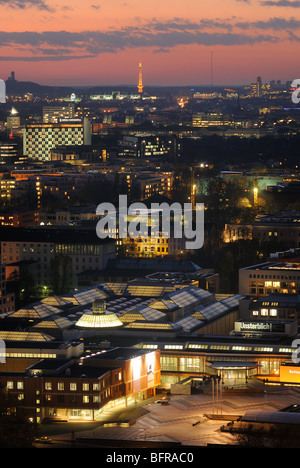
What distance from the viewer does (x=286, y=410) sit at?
17.4m

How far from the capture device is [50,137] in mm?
62031

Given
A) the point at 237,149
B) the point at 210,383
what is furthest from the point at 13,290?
the point at 237,149

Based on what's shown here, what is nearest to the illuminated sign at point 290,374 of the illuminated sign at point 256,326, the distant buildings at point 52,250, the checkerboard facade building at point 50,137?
the illuminated sign at point 256,326

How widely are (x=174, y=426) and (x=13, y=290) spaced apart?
1092cm

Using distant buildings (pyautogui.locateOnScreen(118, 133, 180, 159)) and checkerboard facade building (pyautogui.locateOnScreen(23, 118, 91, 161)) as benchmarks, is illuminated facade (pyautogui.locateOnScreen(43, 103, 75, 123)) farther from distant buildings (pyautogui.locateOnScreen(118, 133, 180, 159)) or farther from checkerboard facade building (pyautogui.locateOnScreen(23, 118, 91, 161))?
distant buildings (pyautogui.locateOnScreen(118, 133, 180, 159))

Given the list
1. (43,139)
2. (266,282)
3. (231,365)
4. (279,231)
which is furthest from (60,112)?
(231,365)

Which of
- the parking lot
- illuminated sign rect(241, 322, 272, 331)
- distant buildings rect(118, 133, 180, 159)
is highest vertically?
distant buildings rect(118, 133, 180, 159)

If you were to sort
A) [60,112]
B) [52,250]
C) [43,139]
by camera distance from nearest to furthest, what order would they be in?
1. [52,250]
2. [43,139]
3. [60,112]

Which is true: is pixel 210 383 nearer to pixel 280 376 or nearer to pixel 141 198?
pixel 280 376

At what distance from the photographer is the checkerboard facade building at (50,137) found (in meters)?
60.8

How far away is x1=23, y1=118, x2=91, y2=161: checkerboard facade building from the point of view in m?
60.8

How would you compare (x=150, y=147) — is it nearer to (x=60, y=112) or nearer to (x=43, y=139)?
(x=43, y=139)

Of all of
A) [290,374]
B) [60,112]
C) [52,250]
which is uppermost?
[60,112]

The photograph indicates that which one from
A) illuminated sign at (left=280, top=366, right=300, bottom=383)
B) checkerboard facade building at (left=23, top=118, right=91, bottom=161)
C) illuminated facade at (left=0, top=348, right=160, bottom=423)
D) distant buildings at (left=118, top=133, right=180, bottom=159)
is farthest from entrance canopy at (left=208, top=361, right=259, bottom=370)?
checkerboard facade building at (left=23, top=118, right=91, bottom=161)
